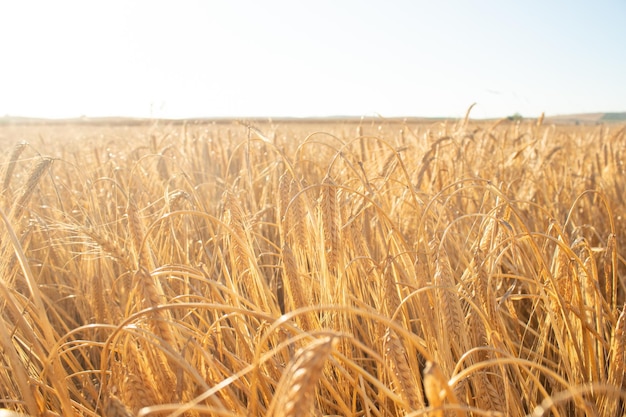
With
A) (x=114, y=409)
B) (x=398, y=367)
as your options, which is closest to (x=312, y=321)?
(x=398, y=367)

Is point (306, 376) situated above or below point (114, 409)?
Result: above

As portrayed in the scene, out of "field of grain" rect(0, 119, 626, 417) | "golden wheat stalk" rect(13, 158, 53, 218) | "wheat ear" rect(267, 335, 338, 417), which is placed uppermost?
"golden wheat stalk" rect(13, 158, 53, 218)

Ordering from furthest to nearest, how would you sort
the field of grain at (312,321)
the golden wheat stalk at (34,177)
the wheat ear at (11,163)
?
the wheat ear at (11,163), the golden wheat stalk at (34,177), the field of grain at (312,321)

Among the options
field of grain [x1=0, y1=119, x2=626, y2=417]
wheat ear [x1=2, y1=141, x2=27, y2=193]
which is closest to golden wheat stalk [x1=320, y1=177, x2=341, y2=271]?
field of grain [x1=0, y1=119, x2=626, y2=417]

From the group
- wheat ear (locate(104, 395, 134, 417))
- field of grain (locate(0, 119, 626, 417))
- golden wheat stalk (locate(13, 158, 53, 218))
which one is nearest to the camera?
wheat ear (locate(104, 395, 134, 417))

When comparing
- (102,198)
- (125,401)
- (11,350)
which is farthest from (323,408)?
(102,198)

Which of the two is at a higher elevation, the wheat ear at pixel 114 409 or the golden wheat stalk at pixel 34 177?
the golden wheat stalk at pixel 34 177

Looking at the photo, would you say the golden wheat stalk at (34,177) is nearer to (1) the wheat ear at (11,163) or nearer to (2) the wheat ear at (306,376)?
(1) the wheat ear at (11,163)

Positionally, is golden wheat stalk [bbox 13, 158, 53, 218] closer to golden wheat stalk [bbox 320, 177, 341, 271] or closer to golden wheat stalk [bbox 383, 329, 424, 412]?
golden wheat stalk [bbox 320, 177, 341, 271]

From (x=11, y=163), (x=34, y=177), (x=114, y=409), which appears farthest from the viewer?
(x=11, y=163)

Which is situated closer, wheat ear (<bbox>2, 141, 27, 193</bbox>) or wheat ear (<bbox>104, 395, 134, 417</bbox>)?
wheat ear (<bbox>104, 395, 134, 417</bbox>)

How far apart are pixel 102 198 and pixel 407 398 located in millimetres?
1509

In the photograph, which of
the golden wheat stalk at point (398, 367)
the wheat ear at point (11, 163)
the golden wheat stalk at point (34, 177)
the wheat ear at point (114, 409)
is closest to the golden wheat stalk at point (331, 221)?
the golden wheat stalk at point (398, 367)

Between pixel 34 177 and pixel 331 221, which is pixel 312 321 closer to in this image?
pixel 331 221
